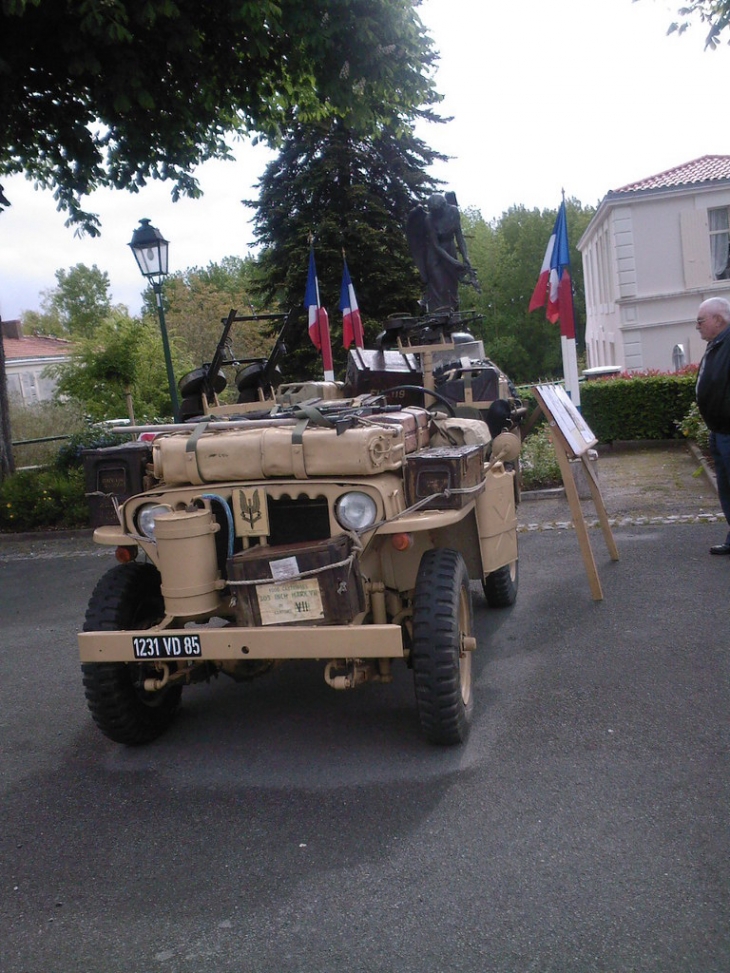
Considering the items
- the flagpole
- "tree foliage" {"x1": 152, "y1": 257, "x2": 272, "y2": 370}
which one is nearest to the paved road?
the flagpole

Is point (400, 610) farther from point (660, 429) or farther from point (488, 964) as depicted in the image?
point (660, 429)

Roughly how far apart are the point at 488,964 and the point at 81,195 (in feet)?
44.3

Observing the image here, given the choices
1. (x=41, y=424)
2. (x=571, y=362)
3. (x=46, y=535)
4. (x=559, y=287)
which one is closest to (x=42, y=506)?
(x=46, y=535)

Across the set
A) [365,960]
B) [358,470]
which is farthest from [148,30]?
[365,960]

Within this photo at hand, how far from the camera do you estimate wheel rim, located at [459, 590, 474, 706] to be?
4.88m

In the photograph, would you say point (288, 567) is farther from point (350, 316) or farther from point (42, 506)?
point (350, 316)

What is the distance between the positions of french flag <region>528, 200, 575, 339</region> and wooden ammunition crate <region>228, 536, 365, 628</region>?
626 centimetres

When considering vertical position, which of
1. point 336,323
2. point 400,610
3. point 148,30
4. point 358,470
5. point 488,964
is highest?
point 148,30

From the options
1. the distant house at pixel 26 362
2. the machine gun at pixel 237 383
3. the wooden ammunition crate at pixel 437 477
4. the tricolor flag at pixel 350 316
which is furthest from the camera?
the distant house at pixel 26 362

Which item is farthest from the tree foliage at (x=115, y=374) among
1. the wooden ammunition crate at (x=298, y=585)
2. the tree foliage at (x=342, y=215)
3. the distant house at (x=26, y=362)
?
the distant house at (x=26, y=362)

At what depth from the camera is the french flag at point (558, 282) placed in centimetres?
999

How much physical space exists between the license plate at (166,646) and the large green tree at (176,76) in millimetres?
7598

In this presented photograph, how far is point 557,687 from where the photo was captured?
17.8 ft

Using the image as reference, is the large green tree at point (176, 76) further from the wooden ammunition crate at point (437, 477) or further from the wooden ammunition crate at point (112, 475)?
the wooden ammunition crate at point (437, 477)
